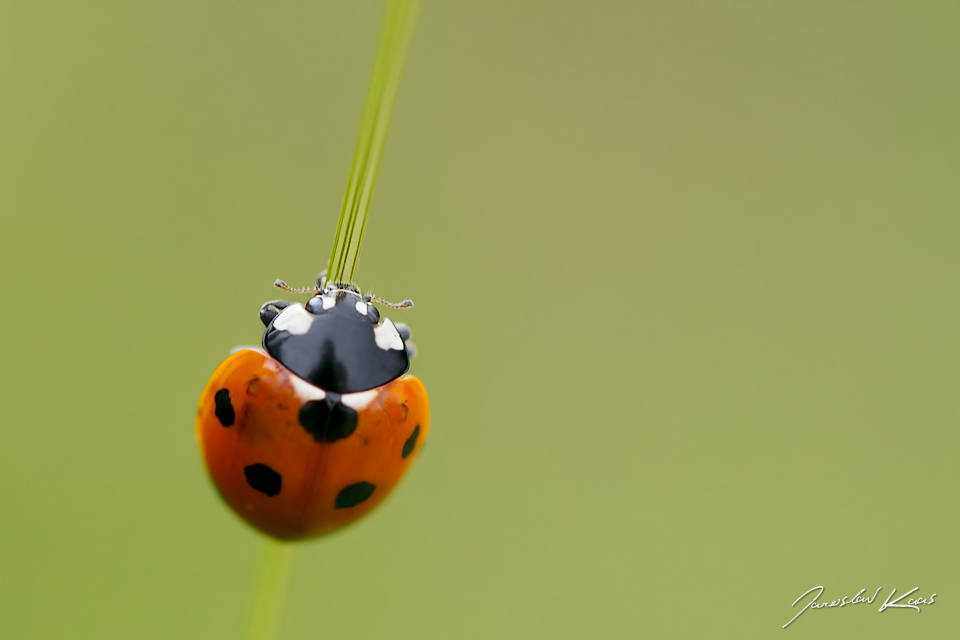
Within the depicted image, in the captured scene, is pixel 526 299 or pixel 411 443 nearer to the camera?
pixel 411 443

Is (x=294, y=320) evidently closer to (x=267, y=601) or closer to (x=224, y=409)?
(x=224, y=409)

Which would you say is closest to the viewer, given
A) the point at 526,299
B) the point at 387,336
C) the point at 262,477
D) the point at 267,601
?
the point at 267,601

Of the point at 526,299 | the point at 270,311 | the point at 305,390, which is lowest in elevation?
the point at 305,390
